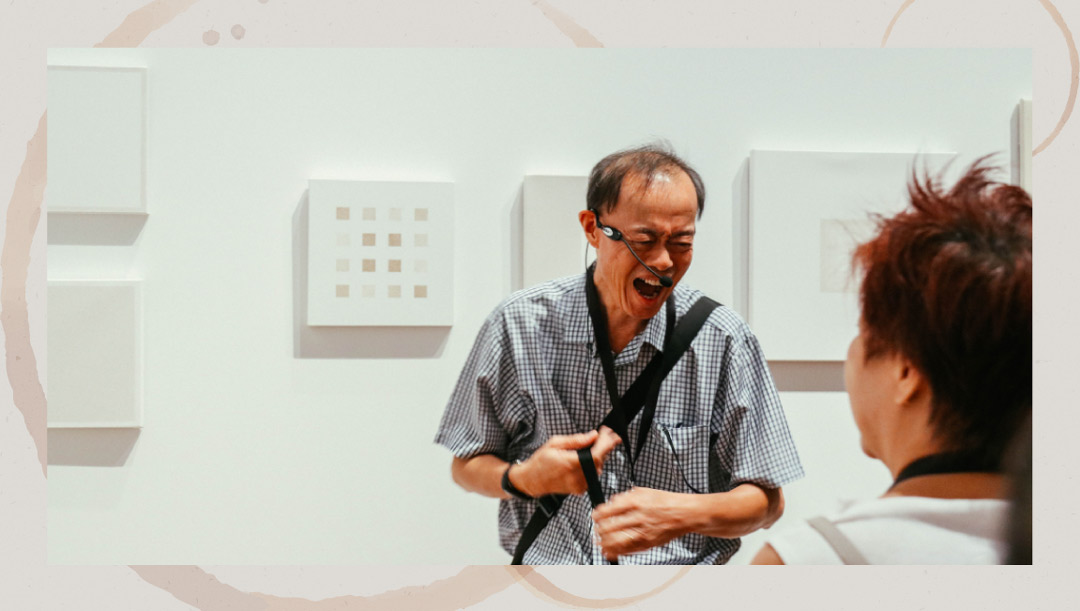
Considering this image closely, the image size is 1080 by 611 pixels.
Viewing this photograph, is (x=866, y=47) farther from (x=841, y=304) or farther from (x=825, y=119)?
(x=841, y=304)

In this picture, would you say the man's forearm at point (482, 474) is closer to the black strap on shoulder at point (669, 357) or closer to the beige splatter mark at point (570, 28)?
the black strap on shoulder at point (669, 357)

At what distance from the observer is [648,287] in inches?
66.4

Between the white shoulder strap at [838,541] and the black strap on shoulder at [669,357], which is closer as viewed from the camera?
the white shoulder strap at [838,541]

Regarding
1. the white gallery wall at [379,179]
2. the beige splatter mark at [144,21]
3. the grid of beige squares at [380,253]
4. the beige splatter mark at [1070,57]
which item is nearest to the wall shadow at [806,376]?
the white gallery wall at [379,179]

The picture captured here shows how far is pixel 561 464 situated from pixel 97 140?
1.14 m

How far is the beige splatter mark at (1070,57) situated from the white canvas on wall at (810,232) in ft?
0.68

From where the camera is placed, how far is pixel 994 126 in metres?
1.77

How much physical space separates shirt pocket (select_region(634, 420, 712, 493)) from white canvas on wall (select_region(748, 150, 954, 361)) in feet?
0.78

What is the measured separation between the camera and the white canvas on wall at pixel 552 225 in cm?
172

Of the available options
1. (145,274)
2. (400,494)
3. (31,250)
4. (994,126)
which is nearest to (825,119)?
(994,126)

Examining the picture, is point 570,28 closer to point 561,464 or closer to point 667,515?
point 561,464

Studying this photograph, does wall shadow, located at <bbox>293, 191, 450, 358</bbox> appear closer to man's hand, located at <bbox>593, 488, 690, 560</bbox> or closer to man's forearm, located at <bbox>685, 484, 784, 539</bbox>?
man's hand, located at <bbox>593, 488, 690, 560</bbox>

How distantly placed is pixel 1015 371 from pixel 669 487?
665 mm

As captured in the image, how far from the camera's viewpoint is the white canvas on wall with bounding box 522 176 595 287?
1.72m
